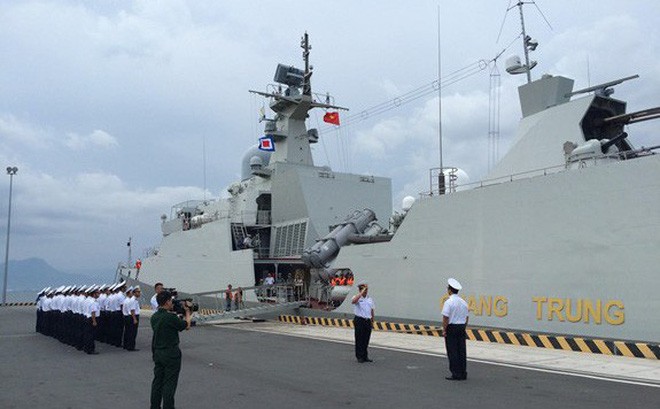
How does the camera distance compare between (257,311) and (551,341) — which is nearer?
(551,341)

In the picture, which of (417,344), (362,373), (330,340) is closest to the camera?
(362,373)

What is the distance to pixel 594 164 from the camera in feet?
32.5

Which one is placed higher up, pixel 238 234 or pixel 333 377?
pixel 238 234

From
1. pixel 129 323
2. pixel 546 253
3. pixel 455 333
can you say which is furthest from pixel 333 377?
pixel 129 323

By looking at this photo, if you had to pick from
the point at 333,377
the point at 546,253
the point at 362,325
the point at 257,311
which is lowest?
the point at 333,377

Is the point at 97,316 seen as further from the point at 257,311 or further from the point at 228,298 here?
the point at 228,298

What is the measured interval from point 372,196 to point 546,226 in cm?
1098

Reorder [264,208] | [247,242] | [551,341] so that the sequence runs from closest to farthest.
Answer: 1. [551,341]
2. [247,242]
3. [264,208]

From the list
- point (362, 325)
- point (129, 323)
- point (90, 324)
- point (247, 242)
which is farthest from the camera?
point (247, 242)

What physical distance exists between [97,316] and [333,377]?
674 centimetres

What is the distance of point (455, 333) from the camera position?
7320mm

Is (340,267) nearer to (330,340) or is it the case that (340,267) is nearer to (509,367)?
(330,340)

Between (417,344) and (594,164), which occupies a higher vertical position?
(594,164)

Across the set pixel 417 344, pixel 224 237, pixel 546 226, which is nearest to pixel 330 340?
pixel 417 344
